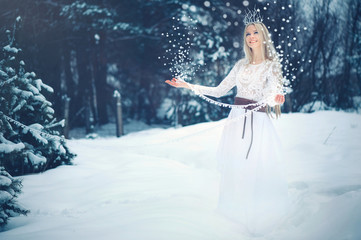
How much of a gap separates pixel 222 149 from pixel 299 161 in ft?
7.05

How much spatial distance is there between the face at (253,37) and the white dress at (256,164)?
196 mm

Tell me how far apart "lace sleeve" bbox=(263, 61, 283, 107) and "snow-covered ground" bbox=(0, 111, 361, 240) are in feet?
1.90

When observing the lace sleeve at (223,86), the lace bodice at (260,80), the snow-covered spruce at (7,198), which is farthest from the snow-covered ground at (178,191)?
the lace bodice at (260,80)

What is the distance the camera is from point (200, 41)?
848 centimetres

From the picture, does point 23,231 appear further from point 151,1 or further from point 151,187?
point 151,1

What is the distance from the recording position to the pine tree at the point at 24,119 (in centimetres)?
314

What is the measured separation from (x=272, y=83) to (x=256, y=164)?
2.67 feet

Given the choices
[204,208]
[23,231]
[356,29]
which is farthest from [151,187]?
[356,29]

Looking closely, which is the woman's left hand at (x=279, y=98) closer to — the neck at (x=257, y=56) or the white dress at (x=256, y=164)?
the white dress at (x=256, y=164)

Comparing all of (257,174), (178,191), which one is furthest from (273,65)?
(178,191)

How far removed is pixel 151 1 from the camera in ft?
29.1

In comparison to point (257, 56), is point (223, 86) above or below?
below

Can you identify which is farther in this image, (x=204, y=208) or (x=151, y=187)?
(x=151, y=187)

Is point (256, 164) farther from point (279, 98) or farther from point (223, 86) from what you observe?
point (223, 86)
